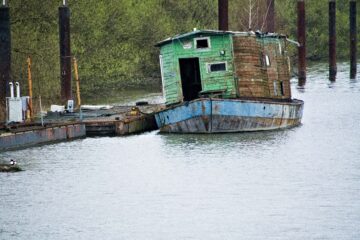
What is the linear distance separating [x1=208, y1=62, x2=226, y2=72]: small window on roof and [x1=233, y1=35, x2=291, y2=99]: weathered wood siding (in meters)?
0.46

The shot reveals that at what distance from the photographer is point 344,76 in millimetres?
82500

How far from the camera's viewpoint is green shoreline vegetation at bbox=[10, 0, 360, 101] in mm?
54375

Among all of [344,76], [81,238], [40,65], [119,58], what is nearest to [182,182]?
[81,238]

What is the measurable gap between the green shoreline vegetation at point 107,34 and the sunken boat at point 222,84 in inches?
369

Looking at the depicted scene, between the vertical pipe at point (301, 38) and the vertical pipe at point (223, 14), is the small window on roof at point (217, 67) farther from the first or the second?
the vertical pipe at point (301, 38)

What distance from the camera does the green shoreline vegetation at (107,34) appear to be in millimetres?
54375

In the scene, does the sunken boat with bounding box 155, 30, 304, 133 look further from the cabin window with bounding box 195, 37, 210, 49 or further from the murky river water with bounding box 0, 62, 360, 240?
the murky river water with bounding box 0, 62, 360, 240

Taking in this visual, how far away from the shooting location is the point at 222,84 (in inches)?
1753

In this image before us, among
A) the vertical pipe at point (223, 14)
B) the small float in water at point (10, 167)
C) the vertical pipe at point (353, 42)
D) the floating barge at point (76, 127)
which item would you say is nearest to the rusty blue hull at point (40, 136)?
the floating barge at point (76, 127)

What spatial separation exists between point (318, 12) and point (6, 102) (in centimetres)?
7266

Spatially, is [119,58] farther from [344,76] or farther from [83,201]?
[83,201]

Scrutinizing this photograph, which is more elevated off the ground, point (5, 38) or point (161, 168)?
point (5, 38)

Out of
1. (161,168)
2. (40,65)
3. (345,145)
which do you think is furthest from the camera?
(40,65)

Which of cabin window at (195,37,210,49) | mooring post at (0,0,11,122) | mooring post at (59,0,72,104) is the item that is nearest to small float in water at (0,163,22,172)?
mooring post at (0,0,11,122)
